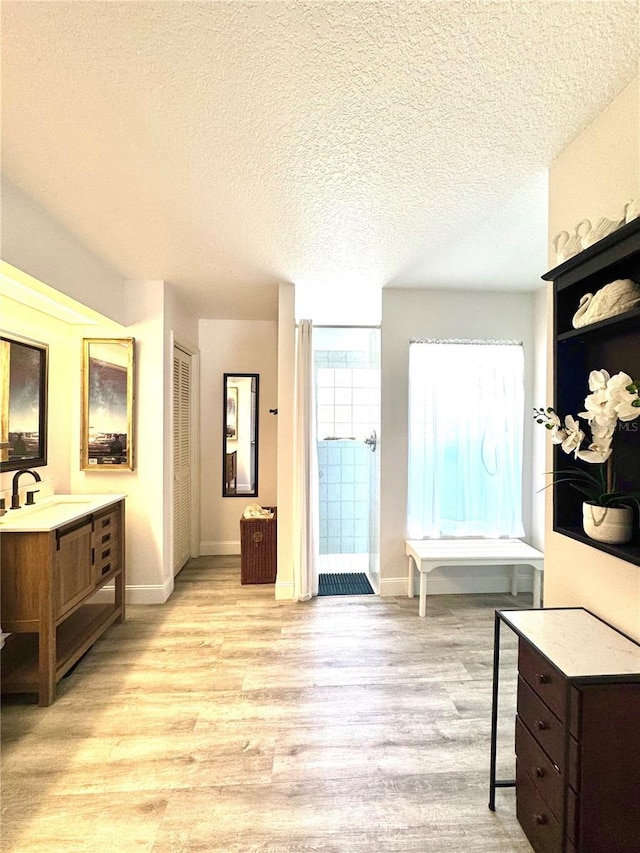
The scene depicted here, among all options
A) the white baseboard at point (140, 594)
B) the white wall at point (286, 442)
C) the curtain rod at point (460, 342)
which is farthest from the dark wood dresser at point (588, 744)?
the white baseboard at point (140, 594)

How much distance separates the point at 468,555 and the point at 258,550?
179cm

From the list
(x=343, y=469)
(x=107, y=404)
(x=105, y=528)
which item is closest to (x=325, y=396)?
(x=343, y=469)

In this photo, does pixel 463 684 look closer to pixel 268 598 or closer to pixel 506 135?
pixel 268 598

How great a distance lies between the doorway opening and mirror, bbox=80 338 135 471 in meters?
1.80

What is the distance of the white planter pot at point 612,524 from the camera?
4.23 ft

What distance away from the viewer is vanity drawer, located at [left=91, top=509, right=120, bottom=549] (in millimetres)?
2570

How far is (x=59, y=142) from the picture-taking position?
1579mm

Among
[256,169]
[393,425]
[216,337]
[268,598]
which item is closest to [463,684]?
[268,598]

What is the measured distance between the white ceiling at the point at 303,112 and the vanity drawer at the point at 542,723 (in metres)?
1.95

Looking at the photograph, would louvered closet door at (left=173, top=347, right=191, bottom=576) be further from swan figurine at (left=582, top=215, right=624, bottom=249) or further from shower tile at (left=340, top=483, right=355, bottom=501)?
swan figurine at (left=582, top=215, right=624, bottom=249)

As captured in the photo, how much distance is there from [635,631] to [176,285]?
11.5 feet

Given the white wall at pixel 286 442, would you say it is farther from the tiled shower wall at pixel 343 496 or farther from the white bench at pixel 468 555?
the tiled shower wall at pixel 343 496

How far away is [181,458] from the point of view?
154 inches

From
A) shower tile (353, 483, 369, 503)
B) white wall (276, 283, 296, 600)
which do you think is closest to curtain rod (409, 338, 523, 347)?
white wall (276, 283, 296, 600)
